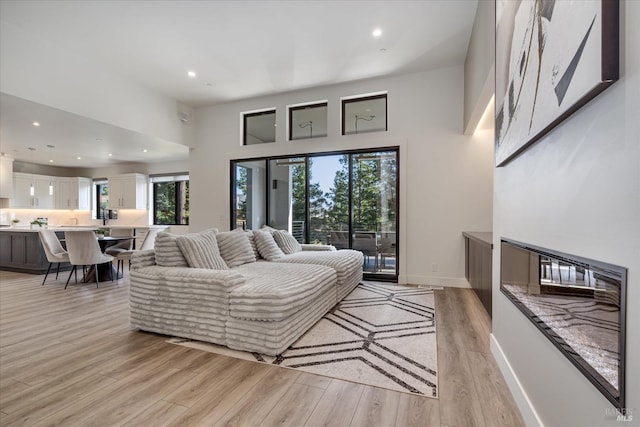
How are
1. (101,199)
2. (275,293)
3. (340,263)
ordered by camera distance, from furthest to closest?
(101,199) → (340,263) → (275,293)

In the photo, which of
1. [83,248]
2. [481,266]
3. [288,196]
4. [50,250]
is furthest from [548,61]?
[50,250]

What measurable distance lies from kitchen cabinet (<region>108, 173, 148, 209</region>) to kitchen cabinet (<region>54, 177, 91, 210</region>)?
53.3 inches

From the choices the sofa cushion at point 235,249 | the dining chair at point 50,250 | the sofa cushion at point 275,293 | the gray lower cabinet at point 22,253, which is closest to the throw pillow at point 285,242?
the sofa cushion at point 235,249

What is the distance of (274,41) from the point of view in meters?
3.90

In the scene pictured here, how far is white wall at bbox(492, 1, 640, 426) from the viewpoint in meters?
0.77

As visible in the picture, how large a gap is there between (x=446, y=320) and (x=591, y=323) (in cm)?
227

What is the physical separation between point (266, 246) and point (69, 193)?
8.53 metres

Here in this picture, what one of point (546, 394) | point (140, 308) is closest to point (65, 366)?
point (140, 308)

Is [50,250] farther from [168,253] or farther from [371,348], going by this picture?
[371,348]

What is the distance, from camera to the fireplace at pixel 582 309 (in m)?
0.85

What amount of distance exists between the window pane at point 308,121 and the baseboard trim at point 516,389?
13.9 feet

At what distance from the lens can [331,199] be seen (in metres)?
5.41

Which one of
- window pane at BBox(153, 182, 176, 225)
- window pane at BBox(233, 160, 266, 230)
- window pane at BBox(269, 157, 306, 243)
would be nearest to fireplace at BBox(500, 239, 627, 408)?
window pane at BBox(269, 157, 306, 243)

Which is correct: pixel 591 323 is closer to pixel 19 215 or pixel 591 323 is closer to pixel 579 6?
pixel 579 6
